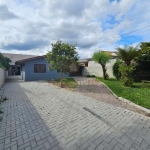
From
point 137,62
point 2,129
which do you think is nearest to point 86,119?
point 2,129

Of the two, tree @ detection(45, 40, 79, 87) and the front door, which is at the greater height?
tree @ detection(45, 40, 79, 87)

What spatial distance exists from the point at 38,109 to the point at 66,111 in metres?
1.34

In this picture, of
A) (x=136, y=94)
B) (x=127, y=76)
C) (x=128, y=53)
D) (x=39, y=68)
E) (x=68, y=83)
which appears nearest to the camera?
(x=136, y=94)

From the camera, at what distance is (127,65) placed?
11.4 metres

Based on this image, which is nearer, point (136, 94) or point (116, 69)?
point (136, 94)

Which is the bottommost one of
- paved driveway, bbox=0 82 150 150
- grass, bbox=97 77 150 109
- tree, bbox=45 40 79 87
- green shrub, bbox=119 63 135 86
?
paved driveway, bbox=0 82 150 150

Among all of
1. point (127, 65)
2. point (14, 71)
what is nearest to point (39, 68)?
point (127, 65)

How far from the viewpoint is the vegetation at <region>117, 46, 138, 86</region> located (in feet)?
33.9

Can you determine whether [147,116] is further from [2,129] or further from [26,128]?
[2,129]

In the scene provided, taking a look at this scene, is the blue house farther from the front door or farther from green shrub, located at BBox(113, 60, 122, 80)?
the front door

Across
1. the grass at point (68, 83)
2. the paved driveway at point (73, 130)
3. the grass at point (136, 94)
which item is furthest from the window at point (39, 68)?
the paved driveway at point (73, 130)

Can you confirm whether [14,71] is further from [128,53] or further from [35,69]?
[128,53]

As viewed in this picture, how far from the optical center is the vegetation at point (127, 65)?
10.3 m

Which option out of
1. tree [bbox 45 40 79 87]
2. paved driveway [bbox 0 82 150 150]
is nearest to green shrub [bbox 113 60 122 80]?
tree [bbox 45 40 79 87]
